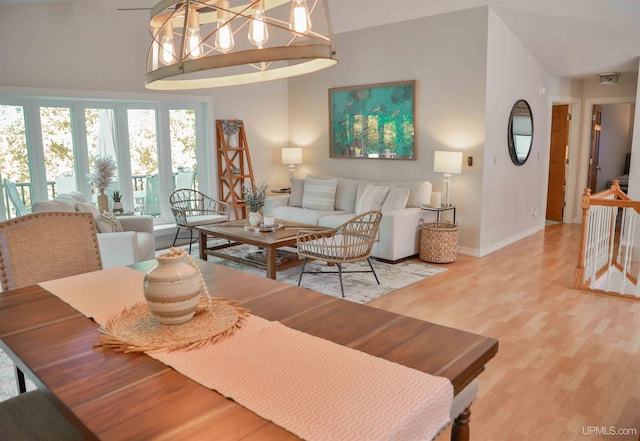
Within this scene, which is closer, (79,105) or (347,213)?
(79,105)

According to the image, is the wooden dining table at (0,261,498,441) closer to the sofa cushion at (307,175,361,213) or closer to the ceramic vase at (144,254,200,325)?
the ceramic vase at (144,254,200,325)

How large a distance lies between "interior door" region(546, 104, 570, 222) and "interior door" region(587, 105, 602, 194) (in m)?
0.40

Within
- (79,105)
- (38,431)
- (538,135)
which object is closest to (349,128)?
(538,135)

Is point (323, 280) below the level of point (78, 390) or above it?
below

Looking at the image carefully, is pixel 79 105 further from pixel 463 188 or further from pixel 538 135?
pixel 538 135

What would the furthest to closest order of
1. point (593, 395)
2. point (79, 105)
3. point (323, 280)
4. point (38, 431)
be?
1. point (79, 105)
2. point (323, 280)
3. point (593, 395)
4. point (38, 431)

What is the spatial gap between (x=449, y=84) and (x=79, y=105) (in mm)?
4377

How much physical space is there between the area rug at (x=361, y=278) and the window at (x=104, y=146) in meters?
1.52

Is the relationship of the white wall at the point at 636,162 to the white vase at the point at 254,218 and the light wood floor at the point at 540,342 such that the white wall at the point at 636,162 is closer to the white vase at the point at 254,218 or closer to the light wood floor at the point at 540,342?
the light wood floor at the point at 540,342

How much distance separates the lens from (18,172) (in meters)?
5.30

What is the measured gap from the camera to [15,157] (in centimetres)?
527

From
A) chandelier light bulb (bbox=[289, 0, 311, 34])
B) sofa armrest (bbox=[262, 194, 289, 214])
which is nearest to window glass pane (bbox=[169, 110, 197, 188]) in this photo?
sofa armrest (bbox=[262, 194, 289, 214])

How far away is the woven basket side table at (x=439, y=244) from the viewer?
5.41m

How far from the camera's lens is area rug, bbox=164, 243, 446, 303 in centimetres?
445
